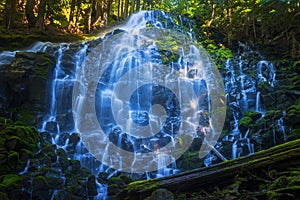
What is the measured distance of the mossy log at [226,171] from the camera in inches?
161

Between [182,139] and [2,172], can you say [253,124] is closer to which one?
[182,139]

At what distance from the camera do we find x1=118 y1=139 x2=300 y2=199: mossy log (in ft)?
13.4

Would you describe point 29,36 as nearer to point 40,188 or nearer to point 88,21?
point 88,21

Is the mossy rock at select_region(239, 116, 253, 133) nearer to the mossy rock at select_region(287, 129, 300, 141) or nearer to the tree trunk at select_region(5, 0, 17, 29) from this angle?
the mossy rock at select_region(287, 129, 300, 141)

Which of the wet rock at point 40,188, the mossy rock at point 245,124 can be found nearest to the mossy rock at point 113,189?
the wet rock at point 40,188

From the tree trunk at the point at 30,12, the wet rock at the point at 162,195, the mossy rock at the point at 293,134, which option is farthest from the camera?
the tree trunk at the point at 30,12

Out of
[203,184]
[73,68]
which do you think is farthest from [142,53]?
[203,184]

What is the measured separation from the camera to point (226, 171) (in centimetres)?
445

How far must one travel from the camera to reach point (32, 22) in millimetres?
18734

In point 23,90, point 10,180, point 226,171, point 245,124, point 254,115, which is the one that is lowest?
point 226,171

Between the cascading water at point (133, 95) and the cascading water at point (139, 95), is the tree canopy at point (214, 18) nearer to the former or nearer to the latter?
the cascading water at point (139, 95)

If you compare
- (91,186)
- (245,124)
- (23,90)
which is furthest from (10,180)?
(245,124)

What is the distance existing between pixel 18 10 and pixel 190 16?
12.4 m

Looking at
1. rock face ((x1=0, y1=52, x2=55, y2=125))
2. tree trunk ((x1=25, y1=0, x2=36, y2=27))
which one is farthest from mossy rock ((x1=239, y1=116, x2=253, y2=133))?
tree trunk ((x1=25, y1=0, x2=36, y2=27))
